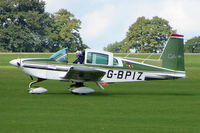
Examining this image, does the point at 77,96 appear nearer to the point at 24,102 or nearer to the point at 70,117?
the point at 24,102

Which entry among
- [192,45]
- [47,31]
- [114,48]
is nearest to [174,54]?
[47,31]

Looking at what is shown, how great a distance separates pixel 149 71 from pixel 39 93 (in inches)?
160

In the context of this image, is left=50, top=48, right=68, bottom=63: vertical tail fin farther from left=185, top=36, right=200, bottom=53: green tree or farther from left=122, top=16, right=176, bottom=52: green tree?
left=185, top=36, right=200, bottom=53: green tree

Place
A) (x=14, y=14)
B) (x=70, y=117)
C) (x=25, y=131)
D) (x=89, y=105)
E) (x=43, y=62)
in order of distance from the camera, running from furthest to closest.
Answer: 1. (x=14, y=14)
2. (x=43, y=62)
3. (x=89, y=105)
4. (x=70, y=117)
5. (x=25, y=131)

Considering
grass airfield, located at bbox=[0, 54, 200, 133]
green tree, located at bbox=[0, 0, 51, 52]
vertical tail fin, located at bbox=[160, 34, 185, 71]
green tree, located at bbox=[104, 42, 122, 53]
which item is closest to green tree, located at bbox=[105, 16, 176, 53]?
green tree, located at bbox=[0, 0, 51, 52]

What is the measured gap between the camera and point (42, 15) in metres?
83.6

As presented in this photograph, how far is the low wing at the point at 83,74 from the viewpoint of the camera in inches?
594

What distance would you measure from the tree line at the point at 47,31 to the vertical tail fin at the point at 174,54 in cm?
6459

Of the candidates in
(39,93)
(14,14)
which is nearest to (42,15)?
(14,14)

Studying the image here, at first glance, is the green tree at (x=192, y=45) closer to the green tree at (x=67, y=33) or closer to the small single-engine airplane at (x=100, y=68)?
the green tree at (x=67, y=33)

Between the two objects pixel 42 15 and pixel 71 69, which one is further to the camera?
pixel 42 15

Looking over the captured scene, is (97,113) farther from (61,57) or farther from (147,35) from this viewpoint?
(147,35)

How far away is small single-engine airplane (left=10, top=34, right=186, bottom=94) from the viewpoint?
51.0 feet

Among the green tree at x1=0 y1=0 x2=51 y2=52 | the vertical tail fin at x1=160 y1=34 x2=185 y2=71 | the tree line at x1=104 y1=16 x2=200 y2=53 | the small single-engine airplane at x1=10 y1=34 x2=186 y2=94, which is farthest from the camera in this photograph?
the tree line at x1=104 y1=16 x2=200 y2=53
